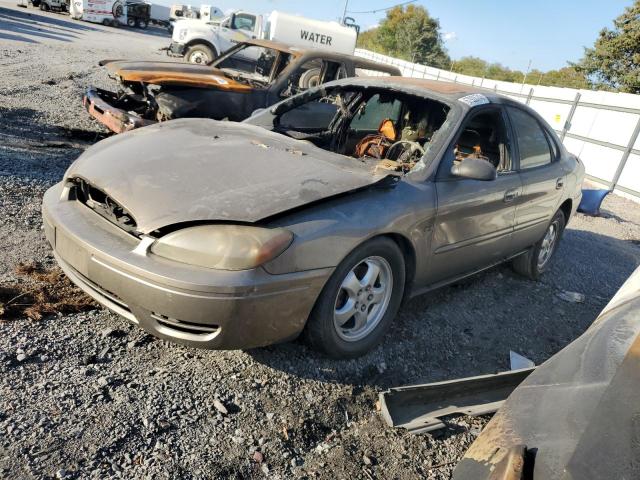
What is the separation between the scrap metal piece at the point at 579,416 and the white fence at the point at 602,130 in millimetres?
11367

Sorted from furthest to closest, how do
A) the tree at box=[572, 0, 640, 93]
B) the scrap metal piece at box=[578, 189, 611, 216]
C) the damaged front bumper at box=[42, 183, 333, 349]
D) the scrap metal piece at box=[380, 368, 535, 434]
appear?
the tree at box=[572, 0, 640, 93], the scrap metal piece at box=[578, 189, 611, 216], the scrap metal piece at box=[380, 368, 535, 434], the damaged front bumper at box=[42, 183, 333, 349]

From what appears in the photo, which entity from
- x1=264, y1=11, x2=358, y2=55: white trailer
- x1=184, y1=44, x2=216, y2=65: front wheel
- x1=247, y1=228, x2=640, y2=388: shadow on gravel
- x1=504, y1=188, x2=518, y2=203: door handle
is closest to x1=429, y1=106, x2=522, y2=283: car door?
x1=504, y1=188, x2=518, y2=203: door handle

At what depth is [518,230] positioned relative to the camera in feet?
13.4

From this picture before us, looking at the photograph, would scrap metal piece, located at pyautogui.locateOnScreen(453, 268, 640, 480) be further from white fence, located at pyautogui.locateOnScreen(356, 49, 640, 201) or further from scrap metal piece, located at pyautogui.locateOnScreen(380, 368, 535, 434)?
white fence, located at pyautogui.locateOnScreen(356, 49, 640, 201)

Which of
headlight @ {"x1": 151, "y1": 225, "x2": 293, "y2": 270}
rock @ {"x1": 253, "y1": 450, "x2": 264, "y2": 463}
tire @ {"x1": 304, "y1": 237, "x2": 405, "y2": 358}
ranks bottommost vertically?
rock @ {"x1": 253, "y1": 450, "x2": 264, "y2": 463}

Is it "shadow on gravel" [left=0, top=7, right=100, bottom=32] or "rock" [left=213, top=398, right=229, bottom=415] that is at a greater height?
"rock" [left=213, top=398, right=229, bottom=415]

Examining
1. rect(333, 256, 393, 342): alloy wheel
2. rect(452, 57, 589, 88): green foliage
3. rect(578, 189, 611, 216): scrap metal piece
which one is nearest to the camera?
rect(333, 256, 393, 342): alloy wheel

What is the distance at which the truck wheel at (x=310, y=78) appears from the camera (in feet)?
23.6

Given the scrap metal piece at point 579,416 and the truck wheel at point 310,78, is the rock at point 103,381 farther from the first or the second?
the truck wheel at point 310,78

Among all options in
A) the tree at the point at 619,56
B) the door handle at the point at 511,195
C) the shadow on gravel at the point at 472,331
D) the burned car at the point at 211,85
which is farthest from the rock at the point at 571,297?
the tree at the point at 619,56

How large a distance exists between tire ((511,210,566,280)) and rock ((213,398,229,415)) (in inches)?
130

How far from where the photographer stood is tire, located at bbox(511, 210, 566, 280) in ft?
15.5

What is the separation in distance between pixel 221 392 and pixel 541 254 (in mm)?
3613

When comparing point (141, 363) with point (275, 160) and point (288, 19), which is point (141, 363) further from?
point (288, 19)
